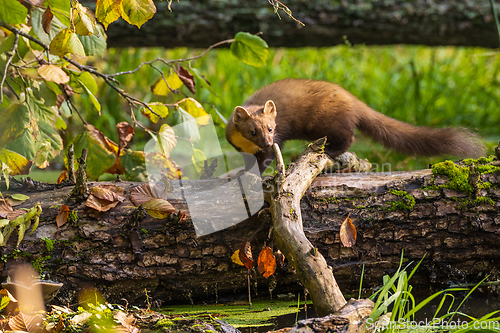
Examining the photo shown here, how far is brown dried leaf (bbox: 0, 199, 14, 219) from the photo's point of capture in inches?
71.6

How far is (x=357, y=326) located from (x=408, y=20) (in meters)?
3.79

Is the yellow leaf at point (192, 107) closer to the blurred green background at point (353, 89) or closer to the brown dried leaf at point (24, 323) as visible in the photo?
the brown dried leaf at point (24, 323)

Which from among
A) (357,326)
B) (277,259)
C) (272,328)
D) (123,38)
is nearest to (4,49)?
(277,259)

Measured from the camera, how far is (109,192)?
1926mm

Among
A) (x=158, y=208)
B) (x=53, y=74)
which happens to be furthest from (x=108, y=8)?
(x=158, y=208)

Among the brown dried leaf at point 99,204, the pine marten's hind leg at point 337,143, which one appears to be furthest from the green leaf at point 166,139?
the pine marten's hind leg at point 337,143

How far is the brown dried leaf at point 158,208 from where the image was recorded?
1.82 meters

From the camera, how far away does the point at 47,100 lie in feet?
7.09

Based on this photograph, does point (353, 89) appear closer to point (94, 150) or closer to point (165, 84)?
point (165, 84)

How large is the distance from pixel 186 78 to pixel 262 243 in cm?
111

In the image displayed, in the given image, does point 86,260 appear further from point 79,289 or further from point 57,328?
point 57,328

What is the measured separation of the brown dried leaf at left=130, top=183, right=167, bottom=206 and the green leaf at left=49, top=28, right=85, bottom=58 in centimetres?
68

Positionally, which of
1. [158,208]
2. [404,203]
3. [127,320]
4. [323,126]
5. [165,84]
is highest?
[165,84]

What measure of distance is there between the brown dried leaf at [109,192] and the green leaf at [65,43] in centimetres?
62
